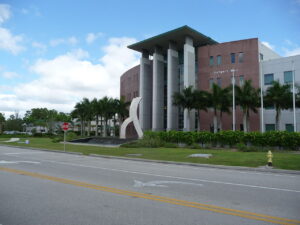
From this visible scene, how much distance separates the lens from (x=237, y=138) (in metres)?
27.1

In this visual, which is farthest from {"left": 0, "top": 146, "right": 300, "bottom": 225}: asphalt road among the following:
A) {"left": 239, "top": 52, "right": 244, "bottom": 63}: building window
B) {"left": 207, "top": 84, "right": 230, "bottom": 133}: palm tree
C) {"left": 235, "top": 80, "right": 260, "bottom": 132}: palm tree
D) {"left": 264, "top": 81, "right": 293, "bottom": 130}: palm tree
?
{"left": 239, "top": 52, "right": 244, "bottom": 63}: building window

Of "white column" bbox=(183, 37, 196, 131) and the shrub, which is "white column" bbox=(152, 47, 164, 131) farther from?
the shrub

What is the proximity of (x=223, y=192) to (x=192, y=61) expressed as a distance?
4428 cm

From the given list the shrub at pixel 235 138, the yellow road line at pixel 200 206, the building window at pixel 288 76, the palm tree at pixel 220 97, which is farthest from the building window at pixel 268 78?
the yellow road line at pixel 200 206

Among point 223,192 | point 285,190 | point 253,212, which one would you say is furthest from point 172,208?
point 285,190

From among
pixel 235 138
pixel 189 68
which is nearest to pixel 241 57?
pixel 189 68

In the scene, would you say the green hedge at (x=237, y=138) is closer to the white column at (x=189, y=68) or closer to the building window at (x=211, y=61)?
the white column at (x=189, y=68)

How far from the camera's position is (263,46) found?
4762cm

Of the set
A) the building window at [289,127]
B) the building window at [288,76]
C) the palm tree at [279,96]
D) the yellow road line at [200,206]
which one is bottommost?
the yellow road line at [200,206]

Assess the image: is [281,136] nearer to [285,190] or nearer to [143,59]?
[285,190]

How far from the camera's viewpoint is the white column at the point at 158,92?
54.9 m

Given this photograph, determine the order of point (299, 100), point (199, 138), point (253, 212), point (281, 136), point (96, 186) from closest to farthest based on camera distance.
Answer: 1. point (253, 212)
2. point (96, 186)
3. point (281, 136)
4. point (199, 138)
5. point (299, 100)

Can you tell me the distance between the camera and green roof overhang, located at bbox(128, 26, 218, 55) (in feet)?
162

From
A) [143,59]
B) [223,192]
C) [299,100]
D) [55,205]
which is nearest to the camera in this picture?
[55,205]
